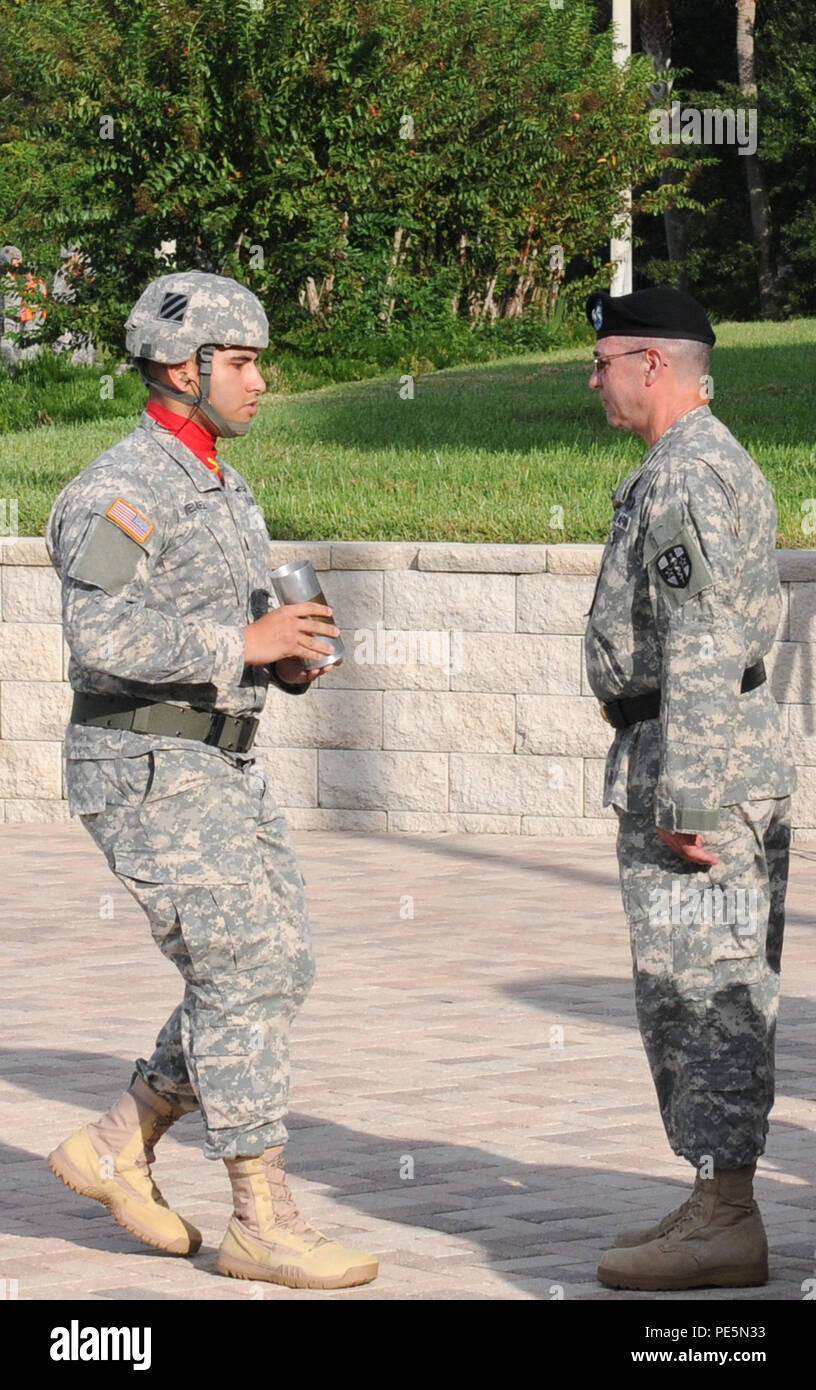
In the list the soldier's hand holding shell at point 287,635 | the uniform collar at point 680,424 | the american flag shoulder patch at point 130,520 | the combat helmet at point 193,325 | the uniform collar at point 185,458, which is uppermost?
the combat helmet at point 193,325

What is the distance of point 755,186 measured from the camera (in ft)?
148

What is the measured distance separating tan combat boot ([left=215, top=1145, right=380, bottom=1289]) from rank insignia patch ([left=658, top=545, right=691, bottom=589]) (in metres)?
1.46

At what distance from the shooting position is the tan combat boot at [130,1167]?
4.97m

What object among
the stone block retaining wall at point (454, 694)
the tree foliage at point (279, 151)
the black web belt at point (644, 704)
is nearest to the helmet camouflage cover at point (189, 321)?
the black web belt at point (644, 704)

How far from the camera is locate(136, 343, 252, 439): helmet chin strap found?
4801 millimetres

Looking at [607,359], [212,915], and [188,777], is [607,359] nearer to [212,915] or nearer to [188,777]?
[188,777]

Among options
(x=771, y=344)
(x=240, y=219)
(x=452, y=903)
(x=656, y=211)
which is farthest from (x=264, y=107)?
(x=452, y=903)

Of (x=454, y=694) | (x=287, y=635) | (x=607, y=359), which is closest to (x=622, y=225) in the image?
(x=454, y=694)

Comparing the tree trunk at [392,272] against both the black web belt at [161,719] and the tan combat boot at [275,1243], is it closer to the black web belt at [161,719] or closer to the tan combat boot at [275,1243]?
the black web belt at [161,719]

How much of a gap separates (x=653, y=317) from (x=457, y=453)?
373 inches

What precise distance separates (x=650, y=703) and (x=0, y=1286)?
73.0 inches

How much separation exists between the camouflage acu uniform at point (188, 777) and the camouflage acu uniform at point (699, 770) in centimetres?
77

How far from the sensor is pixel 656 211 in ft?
102

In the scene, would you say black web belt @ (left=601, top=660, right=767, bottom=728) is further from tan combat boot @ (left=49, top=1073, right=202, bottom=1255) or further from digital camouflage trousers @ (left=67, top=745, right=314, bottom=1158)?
tan combat boot @ (left=49, top=1073, right=202, bottom=1255)
